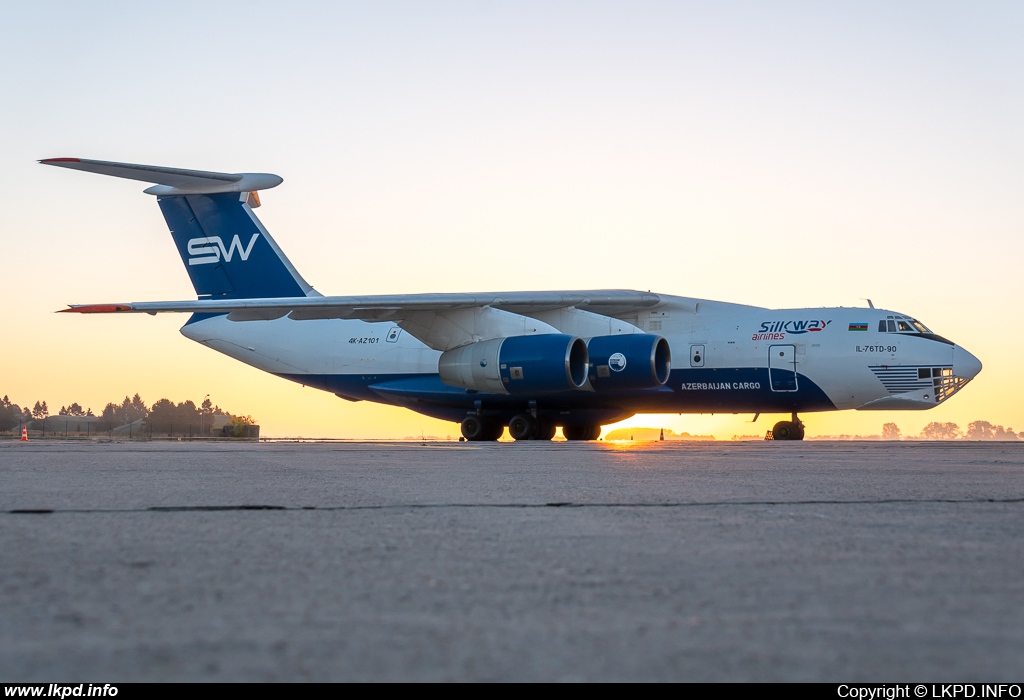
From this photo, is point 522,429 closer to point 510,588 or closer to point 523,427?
point 523,427

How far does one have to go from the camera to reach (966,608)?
1.94 meters

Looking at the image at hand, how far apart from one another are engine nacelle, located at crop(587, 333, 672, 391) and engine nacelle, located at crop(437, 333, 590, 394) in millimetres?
214

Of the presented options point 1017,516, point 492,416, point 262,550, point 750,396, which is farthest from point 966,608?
point 492,416

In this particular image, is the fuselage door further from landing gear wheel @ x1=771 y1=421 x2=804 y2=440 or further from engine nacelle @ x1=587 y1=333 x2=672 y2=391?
landing gear wheel @ x1=771 y1=421 x2=804 y2=440

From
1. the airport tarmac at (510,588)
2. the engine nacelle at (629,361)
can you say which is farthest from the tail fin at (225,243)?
the airport tarmac at (510,588)

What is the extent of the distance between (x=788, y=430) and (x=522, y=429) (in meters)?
4.88

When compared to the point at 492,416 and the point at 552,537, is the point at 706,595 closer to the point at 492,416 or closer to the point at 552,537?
the point at 552,537

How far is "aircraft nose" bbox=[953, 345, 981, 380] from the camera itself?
17656 millimetres

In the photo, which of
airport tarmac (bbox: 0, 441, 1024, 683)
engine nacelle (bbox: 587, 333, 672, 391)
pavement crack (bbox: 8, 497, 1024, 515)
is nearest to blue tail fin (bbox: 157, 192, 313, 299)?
engine nacelle (bbox: 587, 333, 672, 391)

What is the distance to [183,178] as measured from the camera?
19812 mm

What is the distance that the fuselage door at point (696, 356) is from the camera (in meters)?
18.1

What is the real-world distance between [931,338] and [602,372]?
5924mm

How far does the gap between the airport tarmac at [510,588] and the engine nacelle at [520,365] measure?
1189 centimetres

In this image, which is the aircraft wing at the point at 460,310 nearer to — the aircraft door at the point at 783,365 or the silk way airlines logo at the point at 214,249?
the aircraft door at the point at 783,365
